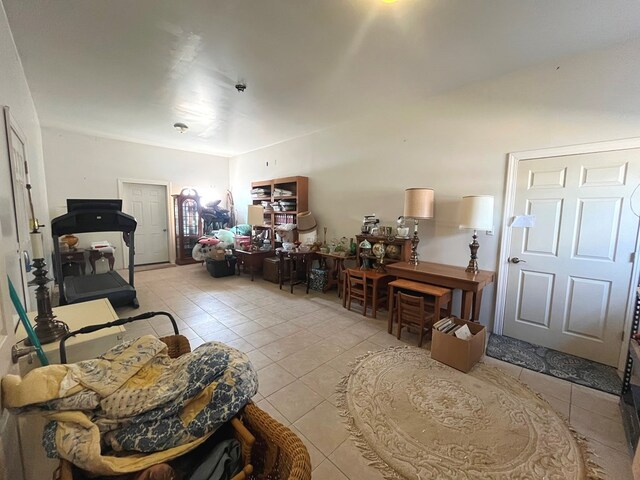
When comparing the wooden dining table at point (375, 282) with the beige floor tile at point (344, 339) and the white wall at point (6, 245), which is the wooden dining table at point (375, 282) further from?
the white wall at point (6, 245)

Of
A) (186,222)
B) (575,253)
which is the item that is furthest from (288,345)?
(186,222)

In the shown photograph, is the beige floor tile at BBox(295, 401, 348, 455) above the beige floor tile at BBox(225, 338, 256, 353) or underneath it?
underneath

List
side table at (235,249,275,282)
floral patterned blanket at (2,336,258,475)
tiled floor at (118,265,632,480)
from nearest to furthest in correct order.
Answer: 1. floral patterned blanket at (2,336,258,475)
2. tiled floor at (118,265,632,480)
3. side table at (235,249,275,282)

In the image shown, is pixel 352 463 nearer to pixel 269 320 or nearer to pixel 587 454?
pixel 587 454

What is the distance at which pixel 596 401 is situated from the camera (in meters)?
2.12

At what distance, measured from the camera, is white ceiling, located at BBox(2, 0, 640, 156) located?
79.6 inches

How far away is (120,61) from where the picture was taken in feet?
9.13

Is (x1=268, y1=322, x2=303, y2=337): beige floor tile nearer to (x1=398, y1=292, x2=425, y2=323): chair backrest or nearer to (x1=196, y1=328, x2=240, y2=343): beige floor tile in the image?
(x1=196, y1=328, x2=240, y2=343): beige floor tile

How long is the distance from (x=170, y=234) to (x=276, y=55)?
5.70 m

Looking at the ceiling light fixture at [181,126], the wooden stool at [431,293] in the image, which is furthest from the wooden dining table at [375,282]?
the ceiling light fixture at [181,126]

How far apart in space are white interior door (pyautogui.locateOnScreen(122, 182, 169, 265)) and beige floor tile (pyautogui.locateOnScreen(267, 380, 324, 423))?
6001 millimetres

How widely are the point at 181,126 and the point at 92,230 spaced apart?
2.41 metres

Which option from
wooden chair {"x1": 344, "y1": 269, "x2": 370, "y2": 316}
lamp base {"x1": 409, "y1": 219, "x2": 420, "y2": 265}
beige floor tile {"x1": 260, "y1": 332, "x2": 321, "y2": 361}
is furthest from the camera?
wooden chair {"x1": 344, "y1": 269, "x2": 370, "y2": 316}

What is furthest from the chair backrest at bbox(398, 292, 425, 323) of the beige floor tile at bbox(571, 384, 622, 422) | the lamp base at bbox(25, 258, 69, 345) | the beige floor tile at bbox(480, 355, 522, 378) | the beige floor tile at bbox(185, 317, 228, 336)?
the lamp base at bbox(25, 258, 69, 345)
